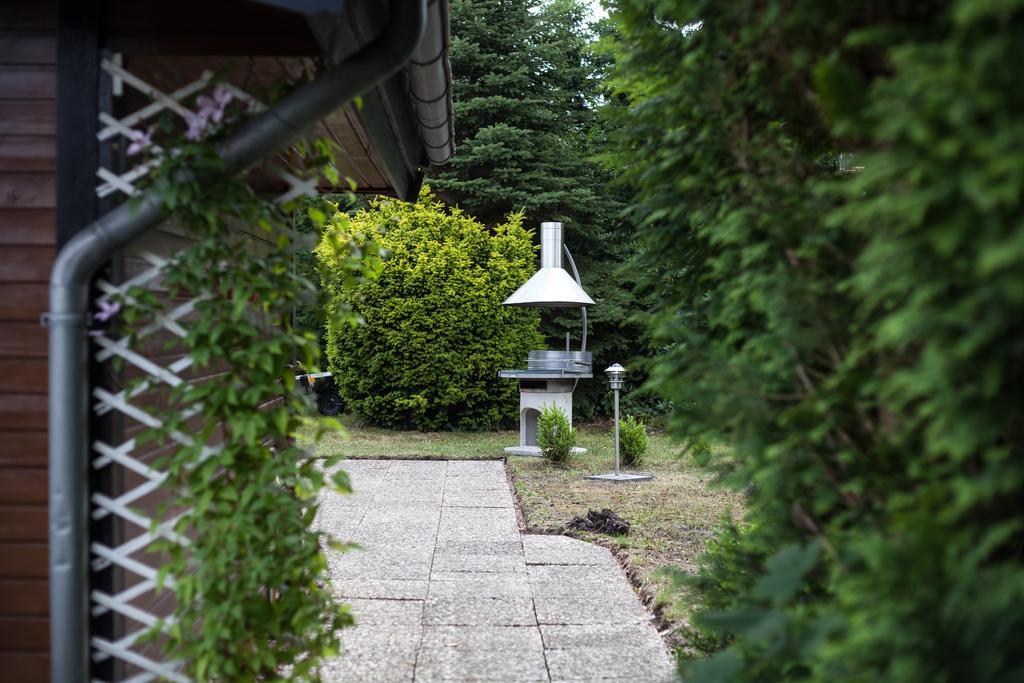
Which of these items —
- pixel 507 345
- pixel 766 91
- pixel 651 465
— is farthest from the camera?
pixel 507 345

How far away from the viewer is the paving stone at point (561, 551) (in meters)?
4.74

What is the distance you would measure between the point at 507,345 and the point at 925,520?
952cm

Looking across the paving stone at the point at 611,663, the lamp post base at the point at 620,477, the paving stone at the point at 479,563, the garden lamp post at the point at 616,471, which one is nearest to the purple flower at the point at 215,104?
the paving stone at the point at 611,663

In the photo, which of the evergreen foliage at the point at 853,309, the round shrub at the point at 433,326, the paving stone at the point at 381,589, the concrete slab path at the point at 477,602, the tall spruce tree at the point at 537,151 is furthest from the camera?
the tall spruce tree at the point at 537,151

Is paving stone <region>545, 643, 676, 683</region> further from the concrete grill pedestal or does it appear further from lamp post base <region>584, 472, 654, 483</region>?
the concrete grill pedestal

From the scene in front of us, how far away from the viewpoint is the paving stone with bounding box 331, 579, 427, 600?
4086 mm

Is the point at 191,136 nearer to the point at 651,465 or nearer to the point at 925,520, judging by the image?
the point at 925,520

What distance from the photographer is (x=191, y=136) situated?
212cm

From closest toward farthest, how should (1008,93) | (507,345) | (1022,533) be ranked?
(1008,93) → (1022,533) → (507,345)

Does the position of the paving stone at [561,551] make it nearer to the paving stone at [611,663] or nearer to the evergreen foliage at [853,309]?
the paving stone at [611,663]

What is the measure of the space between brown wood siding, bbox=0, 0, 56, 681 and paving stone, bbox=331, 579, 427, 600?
1941 millimetres

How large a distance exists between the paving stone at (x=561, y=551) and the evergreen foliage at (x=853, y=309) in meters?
2.43

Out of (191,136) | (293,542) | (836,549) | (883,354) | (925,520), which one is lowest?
(293,542)

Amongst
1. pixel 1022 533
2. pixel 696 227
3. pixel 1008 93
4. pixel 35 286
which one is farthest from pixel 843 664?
pixel 35 286
